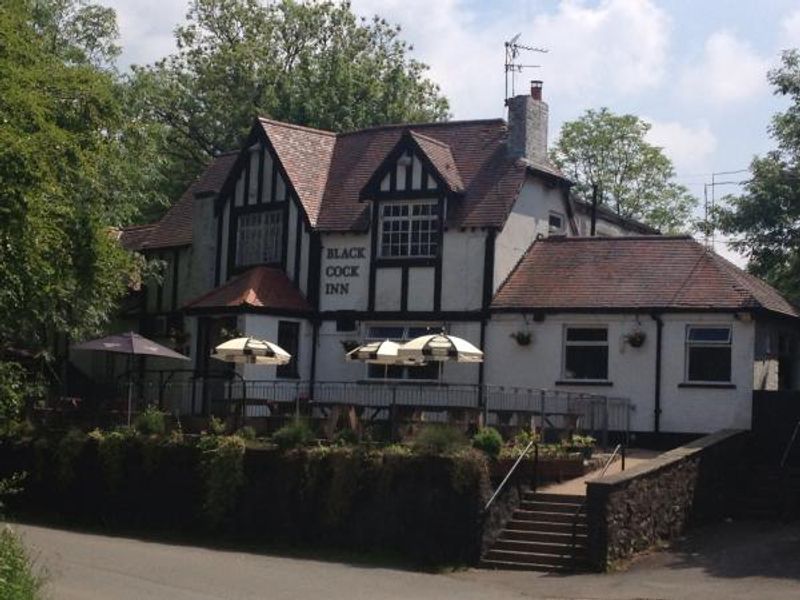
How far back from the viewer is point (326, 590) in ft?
60.8

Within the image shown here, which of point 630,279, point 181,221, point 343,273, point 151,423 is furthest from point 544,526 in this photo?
point 181,221

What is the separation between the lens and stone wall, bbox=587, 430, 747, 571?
798 inches

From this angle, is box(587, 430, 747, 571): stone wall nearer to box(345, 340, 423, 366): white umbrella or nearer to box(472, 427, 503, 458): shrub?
box(472, 427, 503, 458): shrub

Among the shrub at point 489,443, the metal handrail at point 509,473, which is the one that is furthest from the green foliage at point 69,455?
the metal handrail at point 509,473

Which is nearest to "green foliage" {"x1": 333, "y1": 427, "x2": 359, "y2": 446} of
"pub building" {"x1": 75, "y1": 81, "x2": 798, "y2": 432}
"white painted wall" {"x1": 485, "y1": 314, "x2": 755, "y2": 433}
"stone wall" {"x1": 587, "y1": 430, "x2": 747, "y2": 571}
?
"stone wall" {"x1": 587, "y1": 430, "x2": 747, "y2": 571}

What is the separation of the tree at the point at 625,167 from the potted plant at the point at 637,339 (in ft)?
104

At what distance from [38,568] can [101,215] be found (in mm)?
14308

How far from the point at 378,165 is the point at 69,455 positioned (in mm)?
11992

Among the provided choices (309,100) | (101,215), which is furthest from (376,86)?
(101,215)

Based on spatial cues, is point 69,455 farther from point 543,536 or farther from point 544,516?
point 543,536

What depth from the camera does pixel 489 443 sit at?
22.5 metres

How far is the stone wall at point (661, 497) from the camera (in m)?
20.3

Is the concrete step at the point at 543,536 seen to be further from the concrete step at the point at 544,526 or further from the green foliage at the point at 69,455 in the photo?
the green foliage at the point at 69,455

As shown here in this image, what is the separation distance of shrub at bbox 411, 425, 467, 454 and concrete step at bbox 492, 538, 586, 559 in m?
1.81
